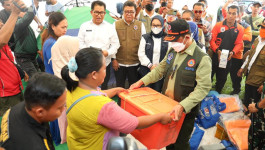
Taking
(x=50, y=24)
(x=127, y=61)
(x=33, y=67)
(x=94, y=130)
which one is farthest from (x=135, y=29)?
(x=94, y=130)

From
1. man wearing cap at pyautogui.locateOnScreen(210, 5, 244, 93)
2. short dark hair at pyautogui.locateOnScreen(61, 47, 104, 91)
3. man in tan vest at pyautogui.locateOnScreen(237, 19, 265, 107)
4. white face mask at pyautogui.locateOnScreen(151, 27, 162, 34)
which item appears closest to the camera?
short dark hair at pyautogui.locateOnScreen(61, 47, 104, 91)

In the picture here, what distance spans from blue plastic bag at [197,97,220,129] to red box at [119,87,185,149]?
181cm

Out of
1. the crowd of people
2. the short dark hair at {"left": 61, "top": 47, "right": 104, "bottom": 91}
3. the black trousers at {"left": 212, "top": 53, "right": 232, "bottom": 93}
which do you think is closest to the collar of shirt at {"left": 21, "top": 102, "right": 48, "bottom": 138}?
the crowd of people

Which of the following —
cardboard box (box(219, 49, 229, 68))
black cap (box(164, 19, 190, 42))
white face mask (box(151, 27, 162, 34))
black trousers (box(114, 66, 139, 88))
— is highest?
black cap (box(164, 19, 190, 42))

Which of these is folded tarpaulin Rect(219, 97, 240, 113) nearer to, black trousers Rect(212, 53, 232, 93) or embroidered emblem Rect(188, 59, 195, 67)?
black trousers Rect(212, 53, 232, 93)

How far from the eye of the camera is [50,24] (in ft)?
8.36

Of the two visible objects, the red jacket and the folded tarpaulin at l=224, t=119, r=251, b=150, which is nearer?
the red jacket

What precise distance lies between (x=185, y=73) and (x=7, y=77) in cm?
208

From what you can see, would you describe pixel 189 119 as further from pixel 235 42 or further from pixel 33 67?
pixel 33 67

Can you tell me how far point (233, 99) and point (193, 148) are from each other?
66.8 inches

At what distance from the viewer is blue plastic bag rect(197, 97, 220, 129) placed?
351 cm

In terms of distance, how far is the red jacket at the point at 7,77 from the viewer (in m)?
2.23

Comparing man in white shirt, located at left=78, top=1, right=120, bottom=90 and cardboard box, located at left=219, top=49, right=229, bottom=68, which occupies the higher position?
man in white shirt, located at left=78, top=1, right=120, bottom=90

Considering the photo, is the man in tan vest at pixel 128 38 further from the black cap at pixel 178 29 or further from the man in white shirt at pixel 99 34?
the black cap at pixel 178 29
